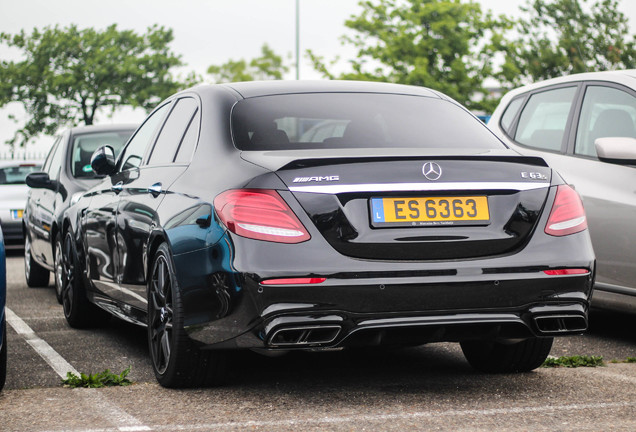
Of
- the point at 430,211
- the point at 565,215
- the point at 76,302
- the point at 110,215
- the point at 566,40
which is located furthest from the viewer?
the point at 566,40

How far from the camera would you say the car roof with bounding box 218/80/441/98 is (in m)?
5.61

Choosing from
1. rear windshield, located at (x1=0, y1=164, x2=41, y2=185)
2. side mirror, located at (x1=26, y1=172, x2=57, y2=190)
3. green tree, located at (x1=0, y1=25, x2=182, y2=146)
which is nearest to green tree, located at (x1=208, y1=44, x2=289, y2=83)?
green tree, located at (x1=0, y1=25, x2=182, y2=146)

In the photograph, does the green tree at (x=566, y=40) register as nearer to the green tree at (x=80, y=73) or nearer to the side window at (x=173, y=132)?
the green tree at (x=80, y=73)

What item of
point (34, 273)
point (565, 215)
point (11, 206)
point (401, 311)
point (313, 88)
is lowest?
point (11, 206)

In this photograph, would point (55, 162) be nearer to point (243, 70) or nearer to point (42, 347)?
point (42, 347)

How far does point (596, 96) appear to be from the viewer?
7.55 m

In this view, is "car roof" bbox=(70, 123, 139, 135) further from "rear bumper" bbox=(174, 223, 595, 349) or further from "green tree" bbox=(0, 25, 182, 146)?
"green tree" bbox=(0, 25, 182, 146)

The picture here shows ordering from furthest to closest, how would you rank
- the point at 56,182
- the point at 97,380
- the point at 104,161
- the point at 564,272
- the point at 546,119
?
the point at 56,182
the point at 546,119
the point at 104,161
the point at 97,380
the point at 564,272

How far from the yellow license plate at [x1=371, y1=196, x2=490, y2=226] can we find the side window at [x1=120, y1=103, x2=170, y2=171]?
2218 millimetres

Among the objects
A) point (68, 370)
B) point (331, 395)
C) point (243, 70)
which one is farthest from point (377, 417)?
point (243, 70)

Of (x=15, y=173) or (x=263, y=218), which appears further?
(x=15, y=173)

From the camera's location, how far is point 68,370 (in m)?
5.95

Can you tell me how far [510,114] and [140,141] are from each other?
322 centimetres

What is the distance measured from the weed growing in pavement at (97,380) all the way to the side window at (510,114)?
13.8ft
